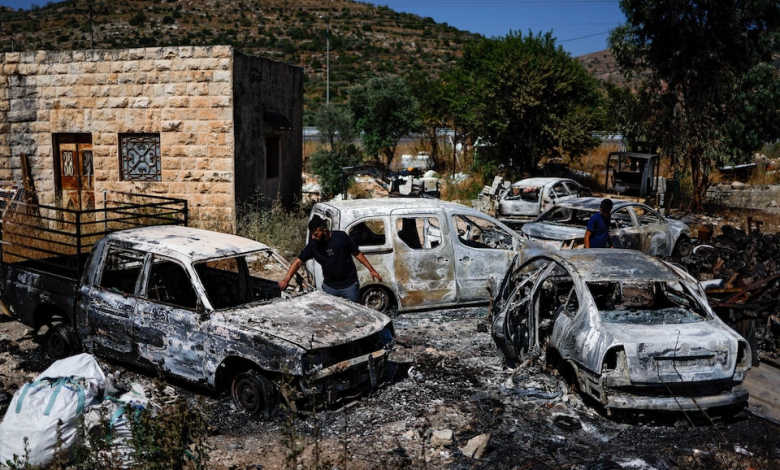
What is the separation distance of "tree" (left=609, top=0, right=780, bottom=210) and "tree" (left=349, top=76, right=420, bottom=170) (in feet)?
34.0

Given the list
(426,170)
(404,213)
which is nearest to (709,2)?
(426,170)

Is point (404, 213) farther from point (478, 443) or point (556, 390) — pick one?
point (478, 443)

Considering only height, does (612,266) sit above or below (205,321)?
above

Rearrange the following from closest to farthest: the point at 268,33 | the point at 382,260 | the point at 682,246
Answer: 1. the point at 382,260
2. the point at 682,246
3. the point at 268,33

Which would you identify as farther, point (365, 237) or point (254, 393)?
point (365, 237)

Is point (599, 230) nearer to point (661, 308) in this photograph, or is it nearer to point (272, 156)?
point (661, 308)

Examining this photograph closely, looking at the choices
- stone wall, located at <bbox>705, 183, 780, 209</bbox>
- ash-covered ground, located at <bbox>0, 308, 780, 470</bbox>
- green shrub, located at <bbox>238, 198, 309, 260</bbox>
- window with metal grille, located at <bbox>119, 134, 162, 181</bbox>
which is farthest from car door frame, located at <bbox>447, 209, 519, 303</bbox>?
stone wall, located at <bbox>705, 183, 780, 209</bbox>

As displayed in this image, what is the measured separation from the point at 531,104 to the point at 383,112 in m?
9.02

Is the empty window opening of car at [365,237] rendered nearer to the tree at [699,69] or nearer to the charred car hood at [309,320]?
the charred car hood at [309,320]

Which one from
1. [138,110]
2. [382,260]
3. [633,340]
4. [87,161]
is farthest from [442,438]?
[87,161]

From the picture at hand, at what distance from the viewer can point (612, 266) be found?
684cm

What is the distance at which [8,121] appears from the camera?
46.1 ft

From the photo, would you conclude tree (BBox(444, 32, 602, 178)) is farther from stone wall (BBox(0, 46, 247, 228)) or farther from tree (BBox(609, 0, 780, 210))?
stone wall (BBox(0, 46, 247, 228))

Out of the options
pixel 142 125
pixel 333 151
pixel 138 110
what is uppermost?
pixel 138 110
